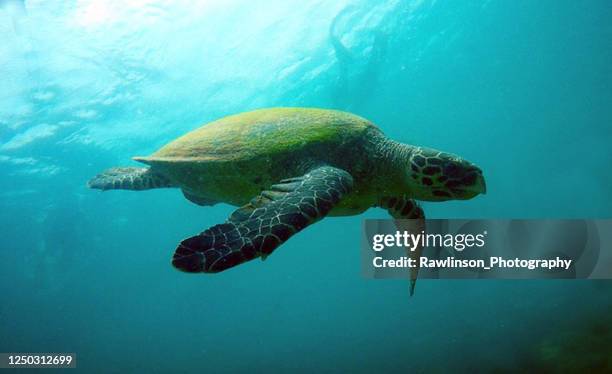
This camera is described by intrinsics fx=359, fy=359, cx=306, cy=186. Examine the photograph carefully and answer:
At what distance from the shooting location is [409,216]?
5715 millimetres

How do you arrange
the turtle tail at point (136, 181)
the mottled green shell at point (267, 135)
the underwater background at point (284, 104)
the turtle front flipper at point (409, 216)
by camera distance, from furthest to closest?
1. the underwater background at point (284, 104)
2. the turtle tail at point (136, 181)
3. the turtle front flipper at point (409, 216)
4. the mottled green shell at point (267, 135)

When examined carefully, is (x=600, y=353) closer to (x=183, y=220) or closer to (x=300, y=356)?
(x=300, y=356)

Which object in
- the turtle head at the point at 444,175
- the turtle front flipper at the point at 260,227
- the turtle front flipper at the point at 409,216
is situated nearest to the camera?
the turtle front flipper at the point at 260,227

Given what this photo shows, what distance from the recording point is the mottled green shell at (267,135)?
459 cm

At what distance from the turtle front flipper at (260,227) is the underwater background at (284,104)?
10.7 meters

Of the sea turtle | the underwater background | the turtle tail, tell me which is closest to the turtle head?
the sea turtle

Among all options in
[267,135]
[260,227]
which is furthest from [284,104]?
[260,227]

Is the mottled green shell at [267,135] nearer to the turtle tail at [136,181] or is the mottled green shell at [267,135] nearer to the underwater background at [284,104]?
the turtle tail at [136,181]

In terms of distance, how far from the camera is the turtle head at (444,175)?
4.46m

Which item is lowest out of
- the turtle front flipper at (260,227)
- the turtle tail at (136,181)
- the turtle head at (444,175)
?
the turtle front flipper at (260,227)

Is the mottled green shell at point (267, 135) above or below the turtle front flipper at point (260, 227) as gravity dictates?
above

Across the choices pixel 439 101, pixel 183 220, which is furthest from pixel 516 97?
pixel 183 220

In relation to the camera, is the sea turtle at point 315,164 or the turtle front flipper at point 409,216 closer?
the sea turtle at point 315,164

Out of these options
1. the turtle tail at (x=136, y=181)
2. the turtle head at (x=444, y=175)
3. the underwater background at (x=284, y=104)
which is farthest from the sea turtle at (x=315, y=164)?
the underwater background at (x=284, y=104)
